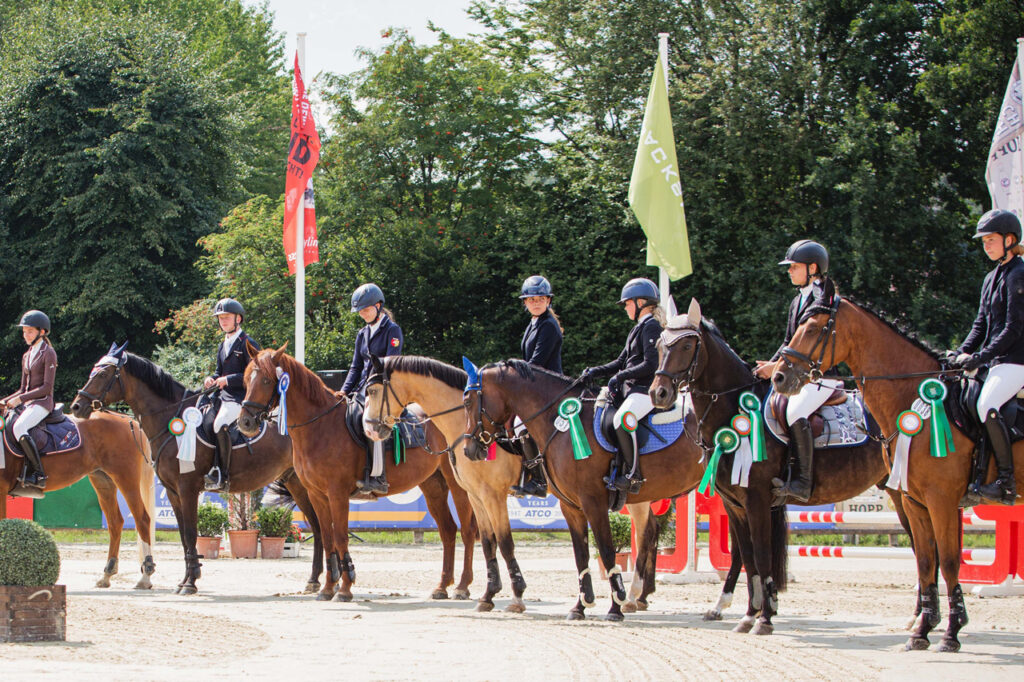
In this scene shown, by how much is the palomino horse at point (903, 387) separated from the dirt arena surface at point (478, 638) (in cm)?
45

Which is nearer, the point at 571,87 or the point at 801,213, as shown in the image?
the point at 801,213

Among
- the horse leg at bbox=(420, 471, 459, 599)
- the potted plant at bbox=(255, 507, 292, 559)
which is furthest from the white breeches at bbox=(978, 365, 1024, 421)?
the potted plant at bbox=(255, 507, 292, 559)

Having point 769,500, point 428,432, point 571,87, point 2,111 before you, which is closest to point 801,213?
point 571,87

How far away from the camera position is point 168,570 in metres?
17.2

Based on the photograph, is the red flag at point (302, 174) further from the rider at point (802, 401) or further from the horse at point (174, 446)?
the rider at point (802, 401)

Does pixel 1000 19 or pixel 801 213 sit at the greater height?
pixel 1000 19

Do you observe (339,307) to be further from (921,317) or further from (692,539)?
(692,539)

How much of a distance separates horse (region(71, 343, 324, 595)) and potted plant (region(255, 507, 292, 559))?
18.8 ft

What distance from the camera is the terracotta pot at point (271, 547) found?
19.6 meters

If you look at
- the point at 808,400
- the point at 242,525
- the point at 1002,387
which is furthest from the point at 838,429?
the point at 242,525

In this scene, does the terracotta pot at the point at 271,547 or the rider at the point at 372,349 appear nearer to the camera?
the rider at the point at 372,349

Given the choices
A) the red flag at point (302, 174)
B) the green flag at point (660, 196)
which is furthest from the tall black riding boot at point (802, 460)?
the red flag at point (302, 174)

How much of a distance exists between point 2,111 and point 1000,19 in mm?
27238

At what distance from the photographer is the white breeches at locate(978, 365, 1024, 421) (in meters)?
8.61
